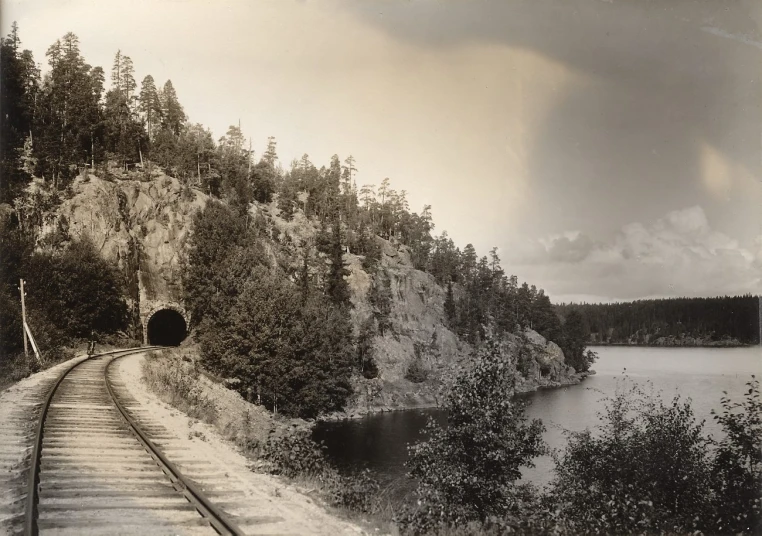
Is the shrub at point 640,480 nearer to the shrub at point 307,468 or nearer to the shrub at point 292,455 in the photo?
the shrub at point 307,468

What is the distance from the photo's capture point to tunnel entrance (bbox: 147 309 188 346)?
215 feet

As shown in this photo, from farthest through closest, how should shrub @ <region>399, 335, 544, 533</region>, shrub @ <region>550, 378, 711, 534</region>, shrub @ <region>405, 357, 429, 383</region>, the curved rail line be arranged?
shrub @ <region>405, 357, 429, 383</region> < shrub @ <region>399, 335, 544, 533</region> < shrub @ <region>550, 378, 711, 534</region> < the curved rail line

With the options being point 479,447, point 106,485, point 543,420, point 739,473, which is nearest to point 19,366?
point 106,485

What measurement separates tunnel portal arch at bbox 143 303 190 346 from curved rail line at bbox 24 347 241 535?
5083cm

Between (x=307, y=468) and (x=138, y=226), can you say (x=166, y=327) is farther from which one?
(x=307, y=468)

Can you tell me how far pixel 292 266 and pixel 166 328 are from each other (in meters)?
21.9

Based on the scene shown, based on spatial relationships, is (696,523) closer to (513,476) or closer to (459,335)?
(513,476)

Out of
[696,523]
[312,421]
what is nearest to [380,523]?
[696,523]

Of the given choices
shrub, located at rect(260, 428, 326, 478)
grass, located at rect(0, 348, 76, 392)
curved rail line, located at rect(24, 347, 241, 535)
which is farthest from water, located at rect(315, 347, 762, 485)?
grass, located at rect(0, 348, 76, 392)

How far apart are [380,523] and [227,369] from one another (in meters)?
39.1

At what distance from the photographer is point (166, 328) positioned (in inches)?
2675

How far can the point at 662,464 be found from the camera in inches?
712

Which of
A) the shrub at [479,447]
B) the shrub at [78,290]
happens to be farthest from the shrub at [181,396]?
the shrub at [78,290]

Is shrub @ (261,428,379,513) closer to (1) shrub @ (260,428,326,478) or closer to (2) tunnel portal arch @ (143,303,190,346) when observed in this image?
(1) shrub @ (260,428,326,478)
